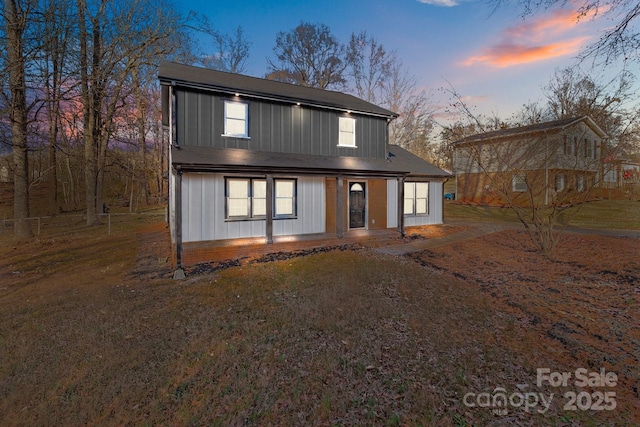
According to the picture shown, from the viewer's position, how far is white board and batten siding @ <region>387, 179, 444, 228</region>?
13.6 metres

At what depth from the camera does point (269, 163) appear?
9898 mm

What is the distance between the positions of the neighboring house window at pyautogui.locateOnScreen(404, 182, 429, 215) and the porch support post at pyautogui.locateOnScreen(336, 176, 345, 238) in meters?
4.52

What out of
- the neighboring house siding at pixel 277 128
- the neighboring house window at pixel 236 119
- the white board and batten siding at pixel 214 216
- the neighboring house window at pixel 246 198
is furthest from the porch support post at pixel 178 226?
the neighboring house window at pixel 236 119

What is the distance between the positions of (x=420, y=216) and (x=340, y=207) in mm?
5634

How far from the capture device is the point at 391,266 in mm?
7516

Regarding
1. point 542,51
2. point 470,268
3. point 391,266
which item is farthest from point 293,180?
point 542,51

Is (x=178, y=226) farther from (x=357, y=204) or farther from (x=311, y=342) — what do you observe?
(x=357, y=204)

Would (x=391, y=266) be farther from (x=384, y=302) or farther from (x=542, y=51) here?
(x=542, y=51)

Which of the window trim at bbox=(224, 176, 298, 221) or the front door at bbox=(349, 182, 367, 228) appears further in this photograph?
the front door at bbox=(349, 182, 367, 228)

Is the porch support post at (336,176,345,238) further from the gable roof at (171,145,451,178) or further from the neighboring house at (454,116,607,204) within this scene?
the neighboring house at (454,116,607,204)

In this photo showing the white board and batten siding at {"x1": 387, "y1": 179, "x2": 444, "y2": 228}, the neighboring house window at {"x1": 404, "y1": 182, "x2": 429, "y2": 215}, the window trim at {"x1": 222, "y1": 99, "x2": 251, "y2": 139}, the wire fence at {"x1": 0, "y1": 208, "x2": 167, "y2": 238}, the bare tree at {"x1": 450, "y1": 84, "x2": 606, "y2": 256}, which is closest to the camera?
the window trim at {"x1": 222, "y1": 99, "x2": 251, "y2": 139}

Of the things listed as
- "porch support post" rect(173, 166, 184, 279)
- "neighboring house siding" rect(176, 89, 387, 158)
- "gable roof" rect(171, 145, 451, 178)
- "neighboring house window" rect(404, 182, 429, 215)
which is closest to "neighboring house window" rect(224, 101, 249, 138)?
"neighboring house siding" rect(176, 89, 387, 158)

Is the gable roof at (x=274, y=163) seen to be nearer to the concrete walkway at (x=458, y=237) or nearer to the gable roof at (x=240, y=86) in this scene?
the gable roof at (x=240, y=86)

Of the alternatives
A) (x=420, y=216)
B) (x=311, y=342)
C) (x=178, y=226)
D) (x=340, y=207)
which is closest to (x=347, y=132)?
(x=340, y=207)
